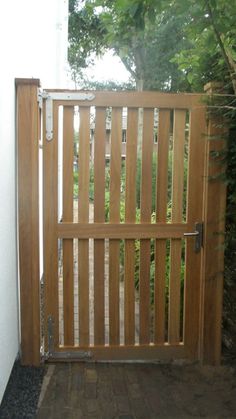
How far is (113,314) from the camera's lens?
3.58 m

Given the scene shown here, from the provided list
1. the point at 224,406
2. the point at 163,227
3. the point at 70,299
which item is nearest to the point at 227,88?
the point at 163,227

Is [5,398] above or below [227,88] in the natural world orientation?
below

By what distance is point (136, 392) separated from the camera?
3158 mm

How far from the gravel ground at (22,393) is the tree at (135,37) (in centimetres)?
256

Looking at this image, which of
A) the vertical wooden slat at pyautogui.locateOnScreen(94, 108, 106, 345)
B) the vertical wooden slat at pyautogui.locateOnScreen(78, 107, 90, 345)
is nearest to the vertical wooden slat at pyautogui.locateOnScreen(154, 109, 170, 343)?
the vertical wooden slat at pyautogui.locateOnScreen(94, 108, 106, 345)

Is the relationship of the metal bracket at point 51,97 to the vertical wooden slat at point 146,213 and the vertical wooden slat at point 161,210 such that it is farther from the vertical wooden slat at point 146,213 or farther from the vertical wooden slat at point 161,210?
the vertical wooden slat at point 161,210

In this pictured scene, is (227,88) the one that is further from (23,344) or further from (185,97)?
(23,344)

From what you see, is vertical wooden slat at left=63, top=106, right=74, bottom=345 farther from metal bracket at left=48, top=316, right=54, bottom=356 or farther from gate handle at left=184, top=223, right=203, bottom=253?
gate handle at left=184, top=223, right=203, bottom=253

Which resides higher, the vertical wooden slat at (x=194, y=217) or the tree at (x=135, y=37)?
the tree at (x=135, y=37)

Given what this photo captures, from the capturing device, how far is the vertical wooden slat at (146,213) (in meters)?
3.42

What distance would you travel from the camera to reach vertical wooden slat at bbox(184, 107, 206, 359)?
3.40 meters

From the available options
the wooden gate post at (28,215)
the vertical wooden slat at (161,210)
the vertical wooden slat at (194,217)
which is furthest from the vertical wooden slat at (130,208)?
the wooden gate post at (28,215)

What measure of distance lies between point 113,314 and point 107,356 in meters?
0.36

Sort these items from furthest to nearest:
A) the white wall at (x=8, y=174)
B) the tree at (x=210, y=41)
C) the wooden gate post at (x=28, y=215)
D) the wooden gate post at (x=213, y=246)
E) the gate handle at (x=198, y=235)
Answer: the gate handle at (x=198, y=235)
the wooden gate post at (x=213, y=246)
the wooden gate post at (x=28, y=215)
the white wall at (x=8, y=174)
the tree at (x=210, y=41)
